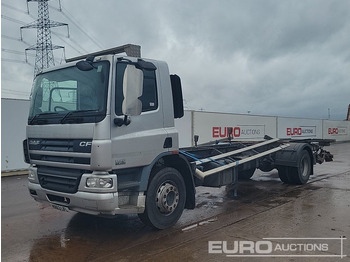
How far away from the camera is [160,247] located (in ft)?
15.0

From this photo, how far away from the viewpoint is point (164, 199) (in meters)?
5.12

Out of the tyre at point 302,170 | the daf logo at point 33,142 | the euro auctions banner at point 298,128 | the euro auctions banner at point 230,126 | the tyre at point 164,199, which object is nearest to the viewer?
the tyre at point 164,199

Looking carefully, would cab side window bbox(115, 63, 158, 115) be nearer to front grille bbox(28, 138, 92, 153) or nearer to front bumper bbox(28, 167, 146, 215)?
front grille bbox(28, 138, 92, 153)

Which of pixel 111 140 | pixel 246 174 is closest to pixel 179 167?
pixel 111 140

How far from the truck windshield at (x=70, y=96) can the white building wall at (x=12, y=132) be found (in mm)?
7582

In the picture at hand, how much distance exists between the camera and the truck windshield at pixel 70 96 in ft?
14.8

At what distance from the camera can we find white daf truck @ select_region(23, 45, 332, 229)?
440 centimetres

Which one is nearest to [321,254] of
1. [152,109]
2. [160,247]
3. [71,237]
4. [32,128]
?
[160,247]

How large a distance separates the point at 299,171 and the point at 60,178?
21.4 ft

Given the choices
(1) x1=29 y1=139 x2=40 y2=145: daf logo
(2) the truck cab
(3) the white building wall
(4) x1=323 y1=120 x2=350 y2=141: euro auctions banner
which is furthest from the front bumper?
(4) x1=323 y1=120 x2=350 y2=141: euro auctions banner

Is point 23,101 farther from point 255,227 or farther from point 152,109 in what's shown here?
point 255,227

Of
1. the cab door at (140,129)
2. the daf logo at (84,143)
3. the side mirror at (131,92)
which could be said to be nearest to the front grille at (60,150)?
the daf logo at (84,143)

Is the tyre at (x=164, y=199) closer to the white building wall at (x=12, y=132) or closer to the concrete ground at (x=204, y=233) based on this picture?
the concrete ground at (x=204, y=233)
